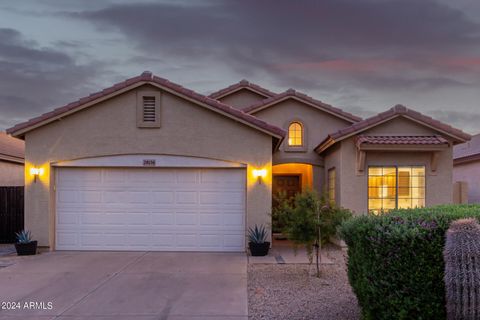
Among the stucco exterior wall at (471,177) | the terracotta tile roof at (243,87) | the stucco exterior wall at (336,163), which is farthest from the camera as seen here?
the terracotta tile roof at (243,87)

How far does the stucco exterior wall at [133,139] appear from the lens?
13422mm

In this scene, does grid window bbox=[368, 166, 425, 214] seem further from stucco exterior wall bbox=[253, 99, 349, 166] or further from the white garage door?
the white garage door

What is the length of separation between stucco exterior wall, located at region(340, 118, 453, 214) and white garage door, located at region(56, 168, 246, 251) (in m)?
3.21

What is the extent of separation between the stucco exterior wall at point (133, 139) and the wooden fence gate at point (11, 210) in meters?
2.40

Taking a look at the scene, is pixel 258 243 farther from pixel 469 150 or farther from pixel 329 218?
pixel 469 150

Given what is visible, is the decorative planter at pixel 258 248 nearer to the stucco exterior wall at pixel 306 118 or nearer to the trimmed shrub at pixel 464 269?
the stucco exterior wall at pixel 306 118

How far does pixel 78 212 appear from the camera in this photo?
13.5 m

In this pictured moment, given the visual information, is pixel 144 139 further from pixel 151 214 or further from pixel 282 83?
pixel 282 83

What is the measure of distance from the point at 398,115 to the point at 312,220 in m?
6.07

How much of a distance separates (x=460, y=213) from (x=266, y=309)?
11.1 feet

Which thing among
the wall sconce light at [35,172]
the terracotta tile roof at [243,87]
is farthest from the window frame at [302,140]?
the wall sconce light at [35,172]

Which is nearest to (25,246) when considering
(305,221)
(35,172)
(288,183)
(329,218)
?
(35,172)

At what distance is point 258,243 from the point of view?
12.6m

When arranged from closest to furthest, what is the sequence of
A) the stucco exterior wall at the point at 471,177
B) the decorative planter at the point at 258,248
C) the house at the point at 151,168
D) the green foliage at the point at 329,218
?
the green foliage at the point at 329,218
the decorative planter at the point at 258,248
the house at the point at 151,168
the stucco exterior wall at the point at 471,177
